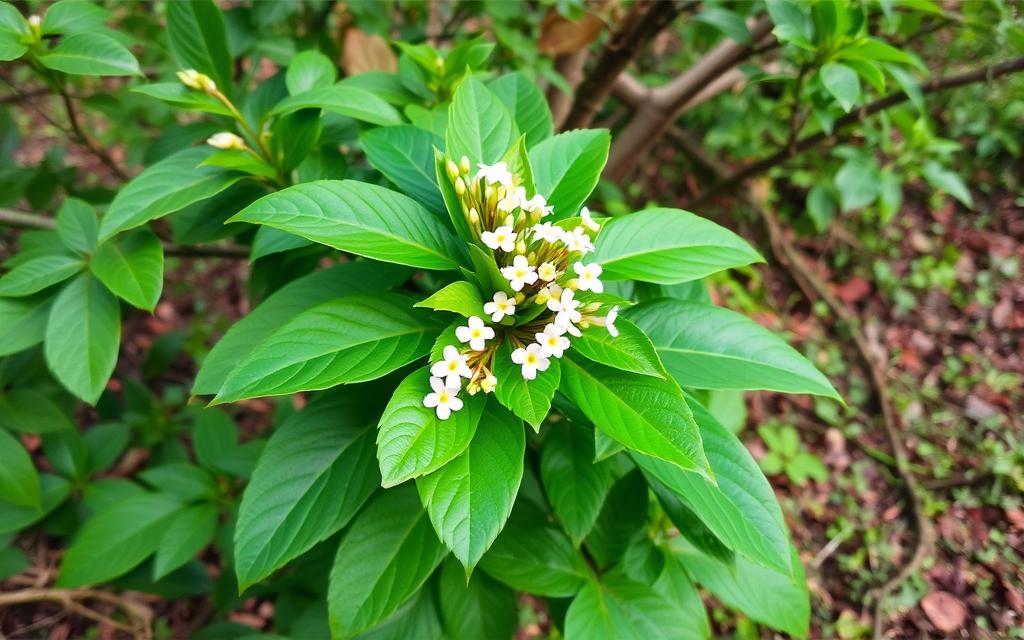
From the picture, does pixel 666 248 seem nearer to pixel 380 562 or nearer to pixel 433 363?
pixel 433 363

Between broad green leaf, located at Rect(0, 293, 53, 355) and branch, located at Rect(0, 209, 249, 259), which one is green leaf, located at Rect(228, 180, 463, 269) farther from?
branch, located at Rect(0, 209, 249, 259)

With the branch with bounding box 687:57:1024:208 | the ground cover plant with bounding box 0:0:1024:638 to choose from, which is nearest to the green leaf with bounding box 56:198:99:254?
the ground cover plant with bounding box 0:0:1024:638

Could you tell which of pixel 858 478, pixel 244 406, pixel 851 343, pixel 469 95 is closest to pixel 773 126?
pixel 851 343

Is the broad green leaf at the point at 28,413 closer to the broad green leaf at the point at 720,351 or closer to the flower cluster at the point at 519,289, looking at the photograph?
the flower cluster at the point at 519,289

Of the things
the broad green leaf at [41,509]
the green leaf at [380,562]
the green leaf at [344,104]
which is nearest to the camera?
the green leaf at [380,562]

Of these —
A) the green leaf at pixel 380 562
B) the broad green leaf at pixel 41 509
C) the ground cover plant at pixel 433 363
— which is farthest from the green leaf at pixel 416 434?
the broad green leaf at pixel 41 509

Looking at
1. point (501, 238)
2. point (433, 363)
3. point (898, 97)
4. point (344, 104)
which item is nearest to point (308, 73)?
point (344, 104)
